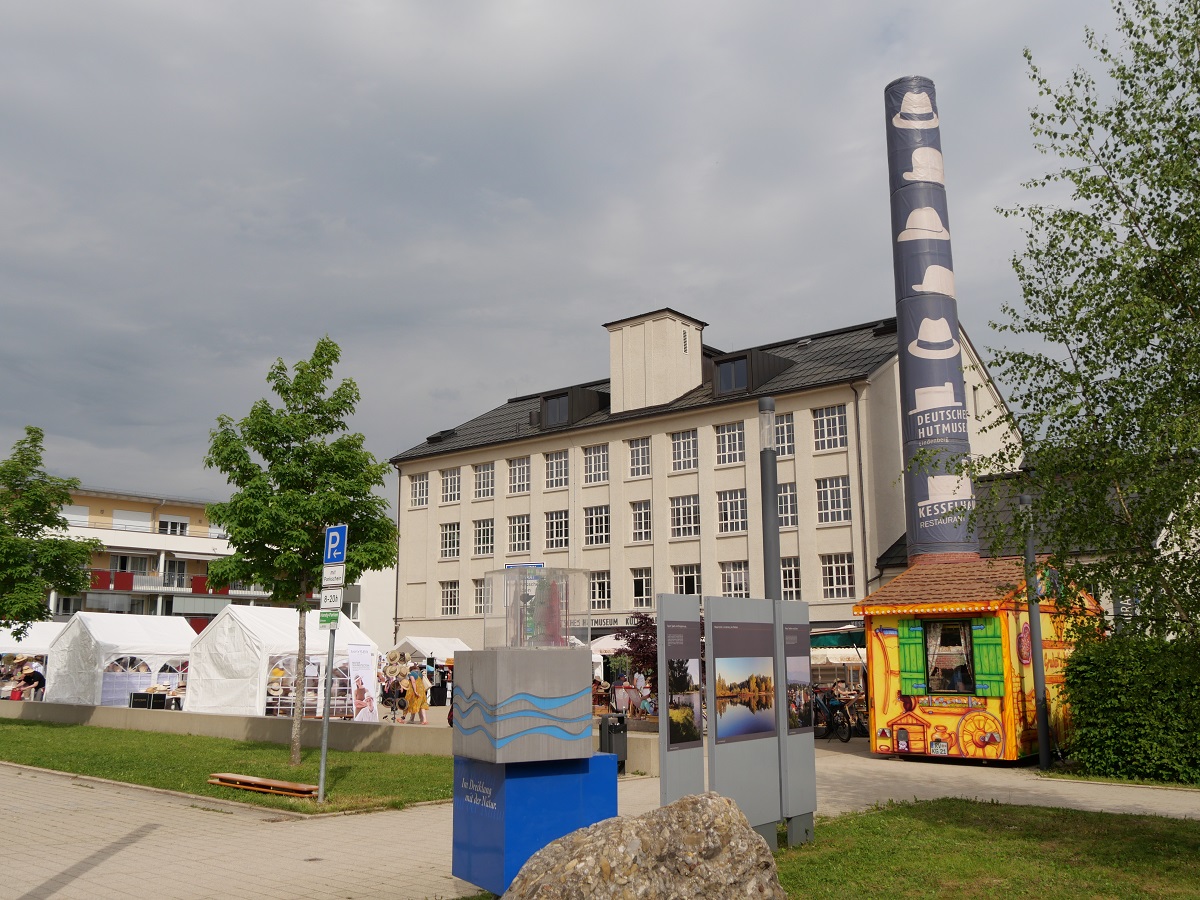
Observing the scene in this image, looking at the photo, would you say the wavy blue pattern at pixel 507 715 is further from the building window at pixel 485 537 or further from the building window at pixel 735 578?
the building window at pixel 485 537

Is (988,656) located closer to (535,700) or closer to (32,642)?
(535,700)

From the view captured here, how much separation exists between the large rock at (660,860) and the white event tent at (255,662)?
22.3m

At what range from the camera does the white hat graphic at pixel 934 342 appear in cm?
2522

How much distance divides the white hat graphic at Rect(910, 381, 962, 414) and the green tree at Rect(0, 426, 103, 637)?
2117 cm

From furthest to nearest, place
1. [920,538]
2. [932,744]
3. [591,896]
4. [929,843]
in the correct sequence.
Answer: [920,538] < [932,744] < [929,843] < [591,896]

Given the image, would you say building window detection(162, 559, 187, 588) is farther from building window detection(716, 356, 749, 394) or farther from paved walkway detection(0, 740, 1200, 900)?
paved walkway detection(0, 740, 1200, 900)

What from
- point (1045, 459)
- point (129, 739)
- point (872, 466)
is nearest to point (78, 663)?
point (129, 739)

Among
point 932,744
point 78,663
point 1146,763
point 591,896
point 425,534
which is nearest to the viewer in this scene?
point 591,896

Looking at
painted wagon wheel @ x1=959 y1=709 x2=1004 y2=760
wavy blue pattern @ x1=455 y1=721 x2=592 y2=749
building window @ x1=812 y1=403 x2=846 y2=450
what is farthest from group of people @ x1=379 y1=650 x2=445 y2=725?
wavy blue pattern @ x1=455 y1=721 x2=592 y2=749

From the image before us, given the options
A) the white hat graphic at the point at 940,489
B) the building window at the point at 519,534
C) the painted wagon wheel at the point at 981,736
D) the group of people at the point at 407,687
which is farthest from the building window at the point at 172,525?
the painted wagon wheel at the point at 981,736

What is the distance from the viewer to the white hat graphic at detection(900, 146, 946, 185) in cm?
2722

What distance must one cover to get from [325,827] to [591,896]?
742 cm

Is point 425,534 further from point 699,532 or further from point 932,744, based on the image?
point 932,744

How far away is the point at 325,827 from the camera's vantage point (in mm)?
11703
